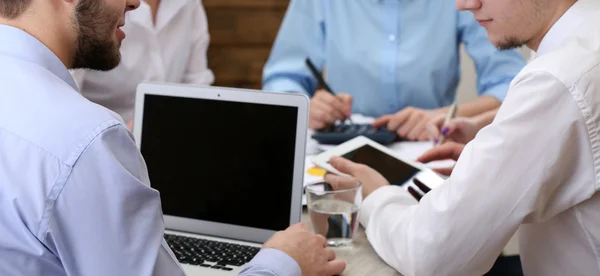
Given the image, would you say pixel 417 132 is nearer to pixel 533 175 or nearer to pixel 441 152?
pixel 441 152

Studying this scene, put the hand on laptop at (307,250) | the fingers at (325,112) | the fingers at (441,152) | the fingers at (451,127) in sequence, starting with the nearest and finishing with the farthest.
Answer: the hand on laptop at (307,250) → the fingers at (441,152) → the fingers at (451,127) → the fingers at (325,112)

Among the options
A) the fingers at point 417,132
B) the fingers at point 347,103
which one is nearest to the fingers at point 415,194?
the fingers at point 417,132

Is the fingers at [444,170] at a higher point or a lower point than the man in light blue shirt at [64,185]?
lower

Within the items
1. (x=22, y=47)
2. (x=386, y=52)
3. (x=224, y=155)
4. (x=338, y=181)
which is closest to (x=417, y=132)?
(x=386, y=52)

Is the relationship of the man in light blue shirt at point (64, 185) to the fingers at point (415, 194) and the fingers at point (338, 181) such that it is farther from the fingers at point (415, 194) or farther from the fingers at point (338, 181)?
the fingers at point (415, 194)

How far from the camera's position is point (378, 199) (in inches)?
51.4

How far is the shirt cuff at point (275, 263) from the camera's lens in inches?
40.5

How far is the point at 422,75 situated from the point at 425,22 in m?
0.17

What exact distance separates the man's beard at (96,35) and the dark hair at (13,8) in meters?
0.07

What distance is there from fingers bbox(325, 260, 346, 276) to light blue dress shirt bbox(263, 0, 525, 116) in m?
1.20

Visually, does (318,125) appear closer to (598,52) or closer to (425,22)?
(425,22)

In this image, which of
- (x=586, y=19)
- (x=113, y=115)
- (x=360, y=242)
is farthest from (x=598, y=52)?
(x=113, y=115)

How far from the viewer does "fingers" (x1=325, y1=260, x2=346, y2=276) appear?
3.66 feet

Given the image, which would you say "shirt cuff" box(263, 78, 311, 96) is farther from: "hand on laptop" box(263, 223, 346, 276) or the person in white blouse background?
"hand on laptop" box(263, 223, 346, 276)
